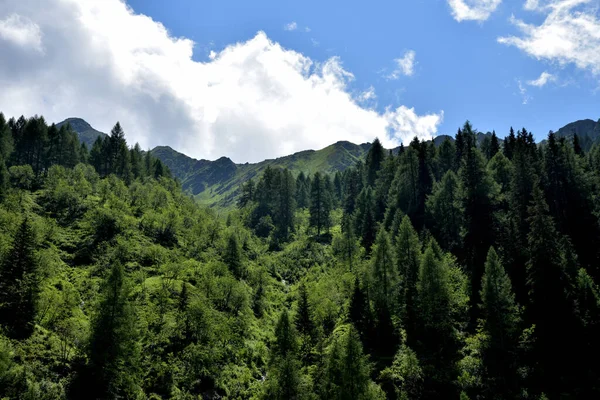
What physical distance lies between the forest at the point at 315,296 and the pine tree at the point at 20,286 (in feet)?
0.50

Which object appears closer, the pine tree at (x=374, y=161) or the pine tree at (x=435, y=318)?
the pine tree at (x=435, y=318)

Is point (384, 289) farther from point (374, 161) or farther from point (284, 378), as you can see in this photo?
point (374, 161)

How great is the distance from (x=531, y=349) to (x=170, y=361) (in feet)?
144

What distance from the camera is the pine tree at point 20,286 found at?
40.7 metres

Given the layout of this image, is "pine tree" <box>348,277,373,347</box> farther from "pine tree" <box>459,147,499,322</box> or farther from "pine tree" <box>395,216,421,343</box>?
"pine tree" <box>459,147,499,322</box>

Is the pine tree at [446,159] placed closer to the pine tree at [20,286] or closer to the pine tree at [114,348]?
the pine tree at [114,348]

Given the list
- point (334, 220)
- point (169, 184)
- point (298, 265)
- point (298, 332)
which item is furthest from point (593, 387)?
point (169, 184)

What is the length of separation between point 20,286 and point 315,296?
40.6m

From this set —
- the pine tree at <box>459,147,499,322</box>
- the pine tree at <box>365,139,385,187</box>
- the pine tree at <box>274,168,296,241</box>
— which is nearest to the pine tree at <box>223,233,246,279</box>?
the pine tree at <box>274,168,296,241</box>

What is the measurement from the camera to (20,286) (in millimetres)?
42500

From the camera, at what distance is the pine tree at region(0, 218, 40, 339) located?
4072cm

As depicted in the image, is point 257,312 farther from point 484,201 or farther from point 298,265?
point 484,201

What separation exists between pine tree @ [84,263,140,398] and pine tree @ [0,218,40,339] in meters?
7.65

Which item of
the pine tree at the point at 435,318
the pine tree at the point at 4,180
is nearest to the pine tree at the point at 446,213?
the pine tree at the point at 435,318
